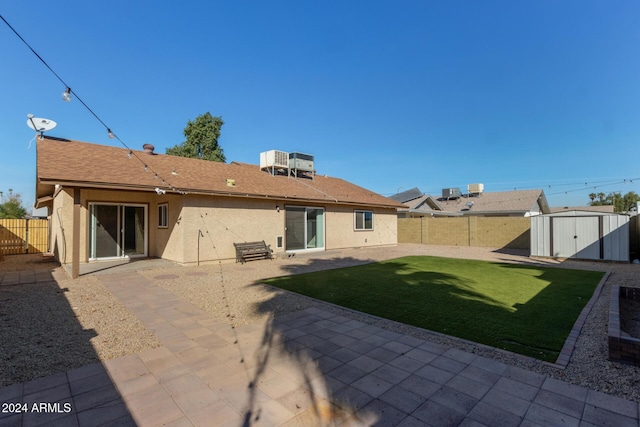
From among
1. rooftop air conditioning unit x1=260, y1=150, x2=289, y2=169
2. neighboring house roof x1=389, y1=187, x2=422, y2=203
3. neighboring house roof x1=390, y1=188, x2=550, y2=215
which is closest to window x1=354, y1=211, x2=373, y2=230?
rooftop air conditioning unit x1=260, y1=150, x2=289, y2=169

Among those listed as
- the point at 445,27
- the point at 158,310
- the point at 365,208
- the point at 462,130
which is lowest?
the point at 158,310

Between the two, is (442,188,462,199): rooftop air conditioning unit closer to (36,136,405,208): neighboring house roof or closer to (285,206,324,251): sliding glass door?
(36,136,405,208): neighboring house roof

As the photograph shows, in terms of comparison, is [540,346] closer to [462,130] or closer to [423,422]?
[423,422]

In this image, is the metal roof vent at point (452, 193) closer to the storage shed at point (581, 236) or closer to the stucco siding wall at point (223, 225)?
the storage shed at point (581, 236)

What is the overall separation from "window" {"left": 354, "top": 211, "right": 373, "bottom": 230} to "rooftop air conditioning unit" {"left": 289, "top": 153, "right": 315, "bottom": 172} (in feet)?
14.1

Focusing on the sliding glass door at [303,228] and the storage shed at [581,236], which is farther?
the sliding glass door at [303,228]

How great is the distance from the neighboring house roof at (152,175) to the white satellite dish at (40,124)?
0.44 meters

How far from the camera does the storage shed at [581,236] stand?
12.5 meters

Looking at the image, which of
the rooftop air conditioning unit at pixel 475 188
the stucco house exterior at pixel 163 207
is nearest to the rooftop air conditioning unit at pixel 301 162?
the stucco house exterior at pixel 163 207

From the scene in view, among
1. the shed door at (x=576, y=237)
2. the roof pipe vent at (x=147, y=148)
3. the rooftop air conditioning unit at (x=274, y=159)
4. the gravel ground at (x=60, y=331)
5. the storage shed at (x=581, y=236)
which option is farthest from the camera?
the rooftop air conditioning unit at (x=274, y=159)

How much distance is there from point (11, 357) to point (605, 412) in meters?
6.37

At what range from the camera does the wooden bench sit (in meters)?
12.0

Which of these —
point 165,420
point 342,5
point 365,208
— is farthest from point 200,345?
point 365,208

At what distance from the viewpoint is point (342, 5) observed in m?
12.8
